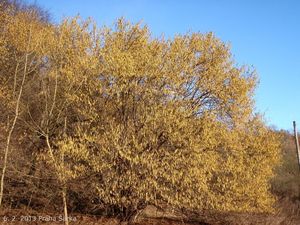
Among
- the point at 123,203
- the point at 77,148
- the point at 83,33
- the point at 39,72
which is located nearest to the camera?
the point at 77,148

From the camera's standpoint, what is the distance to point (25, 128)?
16641 mm

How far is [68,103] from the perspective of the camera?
14.7 meters

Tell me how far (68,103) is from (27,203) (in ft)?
15.7

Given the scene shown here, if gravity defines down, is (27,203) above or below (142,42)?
below

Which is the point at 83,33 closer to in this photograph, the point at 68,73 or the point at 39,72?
the point at 68,73

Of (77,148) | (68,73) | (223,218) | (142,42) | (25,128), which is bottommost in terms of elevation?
(223,218)

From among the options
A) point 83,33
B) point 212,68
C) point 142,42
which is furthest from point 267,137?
point 83,33

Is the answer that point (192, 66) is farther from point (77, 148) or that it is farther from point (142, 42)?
point (77, 148)

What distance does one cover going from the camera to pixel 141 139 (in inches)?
530

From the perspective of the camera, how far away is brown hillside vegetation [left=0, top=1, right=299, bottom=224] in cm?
1314

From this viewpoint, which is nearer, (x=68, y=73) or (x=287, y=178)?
(x=68, y=73)

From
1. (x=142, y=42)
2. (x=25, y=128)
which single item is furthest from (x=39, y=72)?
(x=142, y=42)

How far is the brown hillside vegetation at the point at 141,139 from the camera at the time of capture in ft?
43.1

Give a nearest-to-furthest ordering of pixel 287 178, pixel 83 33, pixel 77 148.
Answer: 1. pixel 77 148
2. pixel 83 33
3. pixel 287 178
